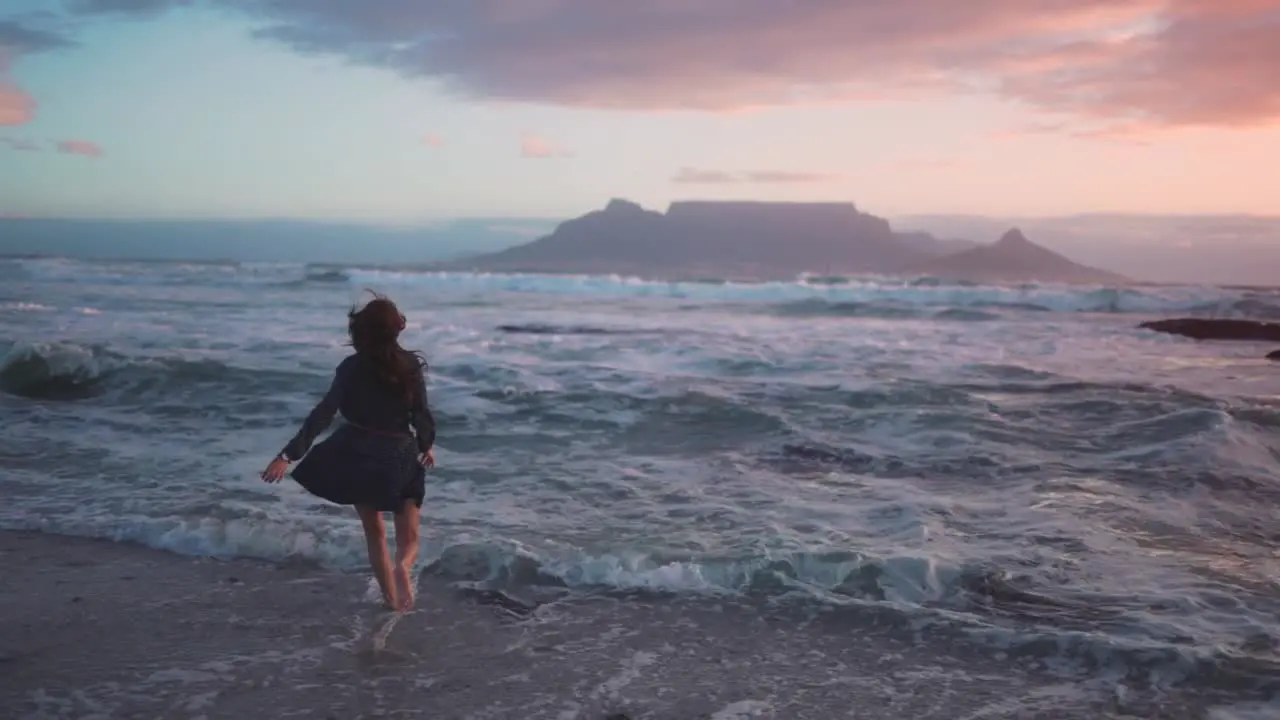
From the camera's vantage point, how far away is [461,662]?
4316 mm

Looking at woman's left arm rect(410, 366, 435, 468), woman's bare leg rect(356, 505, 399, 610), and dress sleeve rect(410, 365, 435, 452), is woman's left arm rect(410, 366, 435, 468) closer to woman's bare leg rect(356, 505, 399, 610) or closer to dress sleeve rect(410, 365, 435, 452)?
dress sleeve rect(410, 365, 435, 452)

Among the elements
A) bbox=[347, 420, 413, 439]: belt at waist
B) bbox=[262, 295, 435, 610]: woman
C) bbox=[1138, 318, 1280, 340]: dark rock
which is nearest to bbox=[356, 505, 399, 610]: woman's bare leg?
bbox=[262, 295, 435, 610]: woman

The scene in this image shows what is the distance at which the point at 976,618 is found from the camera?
4.86 metres

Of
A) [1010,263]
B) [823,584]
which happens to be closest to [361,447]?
[823,584]

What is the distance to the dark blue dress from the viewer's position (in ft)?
14.9

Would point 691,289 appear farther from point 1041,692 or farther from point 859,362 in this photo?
point 1041,692

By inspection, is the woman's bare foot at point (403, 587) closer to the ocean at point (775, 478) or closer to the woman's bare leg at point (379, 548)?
the woman's bare leg at point (379, 548)

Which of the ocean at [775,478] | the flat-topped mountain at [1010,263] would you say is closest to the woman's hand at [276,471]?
the ocean at [775,478]

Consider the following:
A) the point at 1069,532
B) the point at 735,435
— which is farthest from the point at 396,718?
the point at 735,435

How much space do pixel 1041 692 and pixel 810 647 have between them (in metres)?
1.03

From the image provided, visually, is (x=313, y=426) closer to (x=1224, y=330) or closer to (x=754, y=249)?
(x=1224, y=330)

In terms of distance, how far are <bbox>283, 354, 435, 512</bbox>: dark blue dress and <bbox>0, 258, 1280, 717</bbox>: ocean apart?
105 centimetres

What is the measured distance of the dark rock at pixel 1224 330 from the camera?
21.9 meters

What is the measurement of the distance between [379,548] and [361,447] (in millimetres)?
526
